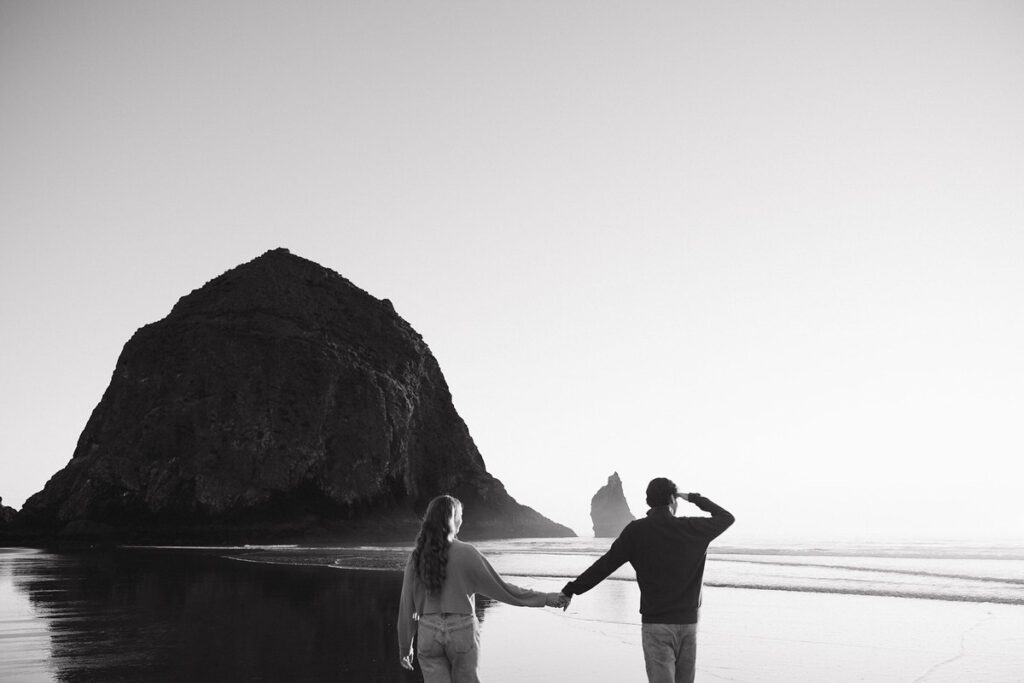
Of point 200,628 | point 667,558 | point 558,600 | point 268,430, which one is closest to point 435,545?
point 558,600

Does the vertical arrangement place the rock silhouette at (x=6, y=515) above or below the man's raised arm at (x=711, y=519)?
below

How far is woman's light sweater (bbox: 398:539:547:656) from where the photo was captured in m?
5.45

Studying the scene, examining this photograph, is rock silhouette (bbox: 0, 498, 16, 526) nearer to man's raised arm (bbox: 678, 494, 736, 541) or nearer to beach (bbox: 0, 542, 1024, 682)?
beach (bbox: 0, 542, 1024, 682)

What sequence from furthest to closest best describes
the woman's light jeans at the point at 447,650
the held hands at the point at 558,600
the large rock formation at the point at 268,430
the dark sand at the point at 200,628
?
the large rock formation at the point at 268,430 → the dark sand at the point at 200,628 → the held hands at the point at 558,600 → the woman's light jeans at the point at 447,650

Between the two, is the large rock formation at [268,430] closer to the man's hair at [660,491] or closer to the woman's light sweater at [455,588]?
the woman's light sweater at [455,588]

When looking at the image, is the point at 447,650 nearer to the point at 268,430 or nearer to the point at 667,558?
the point at 667,558

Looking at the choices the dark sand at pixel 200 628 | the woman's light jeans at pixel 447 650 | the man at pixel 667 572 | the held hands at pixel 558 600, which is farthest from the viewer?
the dark sand at pixel 200 628

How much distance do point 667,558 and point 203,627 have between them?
9405mm

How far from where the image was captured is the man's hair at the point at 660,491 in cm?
575

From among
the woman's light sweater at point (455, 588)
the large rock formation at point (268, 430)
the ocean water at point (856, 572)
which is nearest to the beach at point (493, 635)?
the ocean water at point (856, 572)

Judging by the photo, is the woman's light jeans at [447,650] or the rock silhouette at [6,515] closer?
the woman's light jeans at [447,650]

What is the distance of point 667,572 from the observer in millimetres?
5559

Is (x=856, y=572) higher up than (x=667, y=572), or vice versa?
(x=667, y=572)

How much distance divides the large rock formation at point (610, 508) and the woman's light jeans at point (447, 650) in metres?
107
